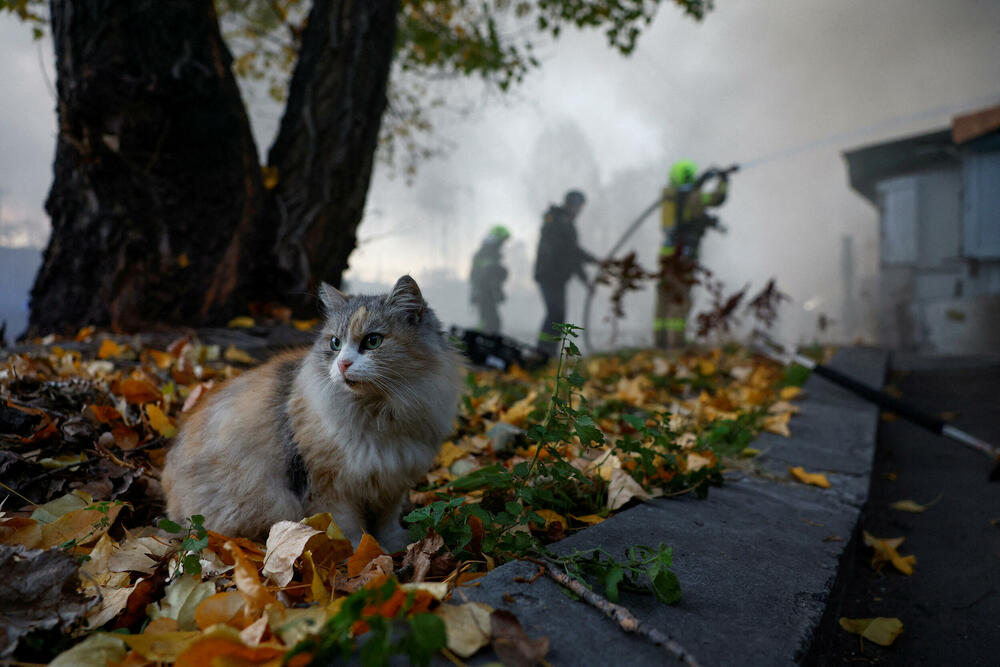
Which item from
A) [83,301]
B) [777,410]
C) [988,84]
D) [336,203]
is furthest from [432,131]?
[988,84]

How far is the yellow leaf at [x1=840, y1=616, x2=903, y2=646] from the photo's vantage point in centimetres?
157

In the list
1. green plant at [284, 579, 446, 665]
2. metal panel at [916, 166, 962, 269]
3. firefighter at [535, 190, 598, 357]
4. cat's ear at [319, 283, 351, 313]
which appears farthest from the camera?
metal panel at [916, 166, 962, 269]

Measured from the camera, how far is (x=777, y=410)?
139 inches

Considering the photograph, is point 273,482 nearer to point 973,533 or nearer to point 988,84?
point 973,533

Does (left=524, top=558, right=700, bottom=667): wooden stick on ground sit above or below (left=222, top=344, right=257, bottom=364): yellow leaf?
below

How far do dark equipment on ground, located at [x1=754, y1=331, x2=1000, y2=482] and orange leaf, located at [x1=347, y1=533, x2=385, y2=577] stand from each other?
3.53 m

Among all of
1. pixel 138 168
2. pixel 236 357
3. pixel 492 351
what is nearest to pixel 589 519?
pixel 236 357

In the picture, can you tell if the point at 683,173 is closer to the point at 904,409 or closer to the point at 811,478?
the point at 904,409

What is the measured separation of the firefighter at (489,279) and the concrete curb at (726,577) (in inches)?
349

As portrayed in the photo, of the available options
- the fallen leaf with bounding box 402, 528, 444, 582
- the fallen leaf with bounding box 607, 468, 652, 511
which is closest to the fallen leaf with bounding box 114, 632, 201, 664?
the fallen leaf with bounding box 402, 528, 444, 582

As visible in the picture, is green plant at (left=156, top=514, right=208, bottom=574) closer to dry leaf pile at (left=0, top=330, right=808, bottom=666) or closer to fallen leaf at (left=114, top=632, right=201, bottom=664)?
dry leaf pile at (left=0, top=330, right=808, bottom=666)

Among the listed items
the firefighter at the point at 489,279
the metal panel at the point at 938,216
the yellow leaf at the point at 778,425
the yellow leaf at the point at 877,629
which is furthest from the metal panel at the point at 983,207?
the yellow leaf at the point at 877,629

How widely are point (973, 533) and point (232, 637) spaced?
3.02 metres

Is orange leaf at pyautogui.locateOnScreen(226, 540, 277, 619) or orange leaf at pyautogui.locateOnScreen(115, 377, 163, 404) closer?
orange leaf at pyautogui.locateOnScreen(226, 540, 277, 619)
